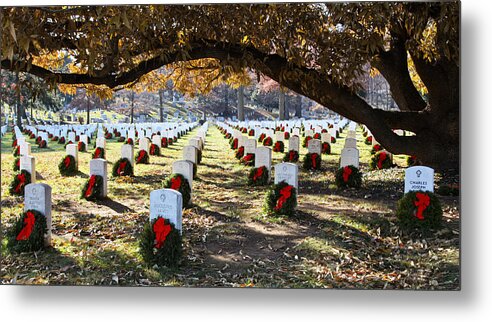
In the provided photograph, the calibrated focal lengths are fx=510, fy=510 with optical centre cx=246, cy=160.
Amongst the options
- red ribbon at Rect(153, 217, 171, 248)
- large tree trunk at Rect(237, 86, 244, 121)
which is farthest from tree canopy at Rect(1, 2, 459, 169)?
red ribbon at Rect(153, 217, 171, 248)

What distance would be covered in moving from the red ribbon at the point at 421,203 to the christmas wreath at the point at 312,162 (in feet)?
11.6

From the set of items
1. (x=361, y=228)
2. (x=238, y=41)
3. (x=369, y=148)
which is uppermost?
(x=238, y=41)

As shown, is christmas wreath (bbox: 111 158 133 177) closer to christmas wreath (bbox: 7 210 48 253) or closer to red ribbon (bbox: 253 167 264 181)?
red ribbon (bbox: 253 167 264 181)

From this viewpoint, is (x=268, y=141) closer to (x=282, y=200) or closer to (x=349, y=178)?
(x=349, y=178)

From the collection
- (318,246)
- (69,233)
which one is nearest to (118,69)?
(69,233)

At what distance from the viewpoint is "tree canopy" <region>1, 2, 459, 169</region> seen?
4.32 metres

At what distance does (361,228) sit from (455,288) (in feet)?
4.14

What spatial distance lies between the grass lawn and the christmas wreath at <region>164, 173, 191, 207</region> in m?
0.16

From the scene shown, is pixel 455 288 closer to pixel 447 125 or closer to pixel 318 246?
pixel 318 246

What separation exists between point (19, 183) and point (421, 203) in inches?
187

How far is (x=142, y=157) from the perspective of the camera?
9.16 m

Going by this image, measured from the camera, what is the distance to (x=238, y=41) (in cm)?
536

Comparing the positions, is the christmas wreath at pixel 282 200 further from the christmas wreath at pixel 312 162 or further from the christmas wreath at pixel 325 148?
the christmas wreath at pixel 325 148

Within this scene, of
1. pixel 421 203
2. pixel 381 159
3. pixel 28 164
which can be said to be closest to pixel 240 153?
pixel 381 159
